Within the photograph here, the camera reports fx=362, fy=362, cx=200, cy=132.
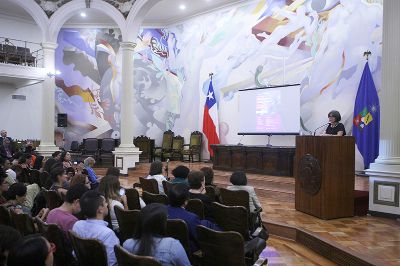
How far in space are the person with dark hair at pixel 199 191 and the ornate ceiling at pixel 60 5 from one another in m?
7.83

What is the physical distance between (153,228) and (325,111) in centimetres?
739

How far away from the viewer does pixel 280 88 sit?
908cm

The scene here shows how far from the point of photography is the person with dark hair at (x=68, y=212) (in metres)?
2.84

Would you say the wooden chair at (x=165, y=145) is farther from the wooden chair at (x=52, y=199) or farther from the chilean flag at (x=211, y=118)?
the wooden chair at (x=52, y=199)

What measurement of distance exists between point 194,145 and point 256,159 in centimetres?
301

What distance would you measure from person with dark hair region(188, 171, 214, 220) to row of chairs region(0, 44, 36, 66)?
9.48m

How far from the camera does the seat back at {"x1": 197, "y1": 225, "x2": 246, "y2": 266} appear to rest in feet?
7.55

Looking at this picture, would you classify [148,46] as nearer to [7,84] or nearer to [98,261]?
[7,84]

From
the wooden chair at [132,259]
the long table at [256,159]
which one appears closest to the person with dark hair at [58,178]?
the wooden chair at [132,259]

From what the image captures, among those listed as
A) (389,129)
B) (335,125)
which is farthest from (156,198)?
(389,129)

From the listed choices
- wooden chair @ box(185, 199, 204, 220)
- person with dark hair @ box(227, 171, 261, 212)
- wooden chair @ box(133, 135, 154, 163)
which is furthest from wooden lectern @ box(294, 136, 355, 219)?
wooden chair @ box(133, 135, 154, 163)

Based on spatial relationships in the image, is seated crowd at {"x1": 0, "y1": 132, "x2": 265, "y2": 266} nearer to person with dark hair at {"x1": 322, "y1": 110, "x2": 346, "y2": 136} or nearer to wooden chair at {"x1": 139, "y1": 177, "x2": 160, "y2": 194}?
wooden chair at {"x1": 139, "y1": 177, "x2": 160, "y2": 194}

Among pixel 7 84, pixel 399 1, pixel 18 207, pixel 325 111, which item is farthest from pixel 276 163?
pixel 7 84

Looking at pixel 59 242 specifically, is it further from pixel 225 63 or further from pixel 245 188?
pixel 225 63
